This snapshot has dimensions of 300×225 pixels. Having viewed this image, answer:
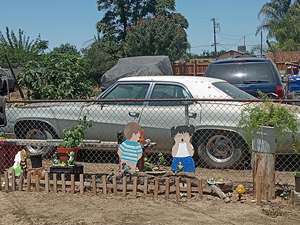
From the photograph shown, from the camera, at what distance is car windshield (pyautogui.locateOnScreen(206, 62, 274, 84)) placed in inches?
473

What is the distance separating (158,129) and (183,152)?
138 centimetres

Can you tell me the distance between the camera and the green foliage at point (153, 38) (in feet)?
132

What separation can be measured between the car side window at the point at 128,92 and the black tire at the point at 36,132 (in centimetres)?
111

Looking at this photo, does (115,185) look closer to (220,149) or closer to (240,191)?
(240,191)

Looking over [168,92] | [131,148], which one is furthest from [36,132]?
[131,148]

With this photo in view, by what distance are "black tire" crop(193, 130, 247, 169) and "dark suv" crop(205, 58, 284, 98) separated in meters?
3.55

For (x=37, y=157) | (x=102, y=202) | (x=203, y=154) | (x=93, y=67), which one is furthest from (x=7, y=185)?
(x=93, y=67)

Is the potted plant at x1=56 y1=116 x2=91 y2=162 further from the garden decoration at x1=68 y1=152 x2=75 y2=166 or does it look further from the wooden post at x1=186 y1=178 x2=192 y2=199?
the wooden post at x1=186 y1=178 x2=192 y2=199

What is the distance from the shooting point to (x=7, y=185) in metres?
7.07

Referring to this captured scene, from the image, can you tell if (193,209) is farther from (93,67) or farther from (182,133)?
(93,67)

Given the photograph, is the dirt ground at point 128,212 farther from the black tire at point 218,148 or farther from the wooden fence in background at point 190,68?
the wooden fence in background at point 190,68

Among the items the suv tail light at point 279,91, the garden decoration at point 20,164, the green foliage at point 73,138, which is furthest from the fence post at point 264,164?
the suv tail light at point 279,91

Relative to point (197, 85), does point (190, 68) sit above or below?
above

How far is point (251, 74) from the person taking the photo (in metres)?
12.1
